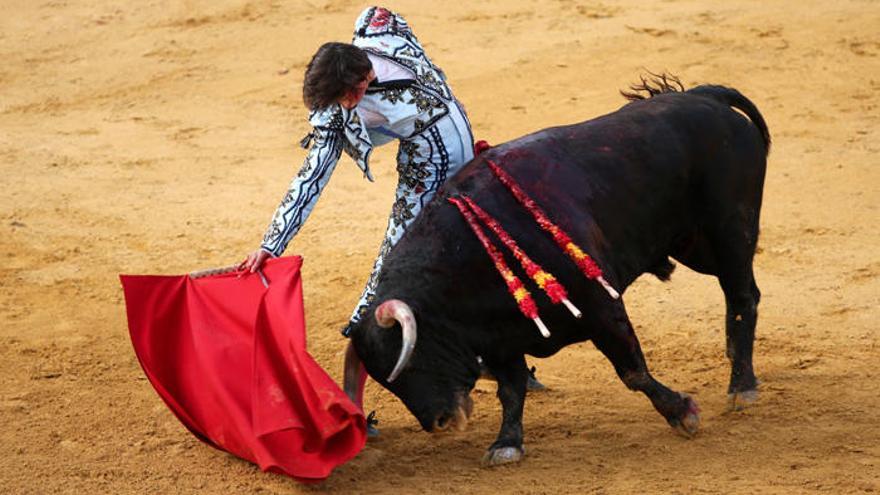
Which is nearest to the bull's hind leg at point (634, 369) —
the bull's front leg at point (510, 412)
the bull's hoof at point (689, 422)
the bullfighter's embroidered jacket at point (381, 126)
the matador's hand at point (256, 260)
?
the bull's hoof at point (689, 422)

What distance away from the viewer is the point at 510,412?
5.49 meters

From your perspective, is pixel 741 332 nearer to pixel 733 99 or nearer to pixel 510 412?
pixel 733 99

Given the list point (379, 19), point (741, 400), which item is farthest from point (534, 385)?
Answer: point (379, 19)

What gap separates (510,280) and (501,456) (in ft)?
2.63

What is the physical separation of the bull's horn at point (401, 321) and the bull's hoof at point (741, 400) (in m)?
Result: 1.64

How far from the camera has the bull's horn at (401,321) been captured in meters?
4.88

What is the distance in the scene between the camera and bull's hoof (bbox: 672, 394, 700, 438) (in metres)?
5.46

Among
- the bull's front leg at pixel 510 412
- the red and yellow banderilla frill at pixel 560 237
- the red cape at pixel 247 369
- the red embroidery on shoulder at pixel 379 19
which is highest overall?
the red embroidery on shoulder at pixel 379 19

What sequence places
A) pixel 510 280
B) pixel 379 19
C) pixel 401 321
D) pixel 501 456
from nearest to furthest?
1. pixel 401 321
2. pixel 510 280
3. pixel 501 456
4. pixel 379 19

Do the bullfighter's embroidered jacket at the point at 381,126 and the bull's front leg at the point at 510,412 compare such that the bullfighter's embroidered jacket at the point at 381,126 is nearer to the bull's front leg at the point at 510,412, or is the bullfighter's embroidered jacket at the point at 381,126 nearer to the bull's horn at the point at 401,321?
the bull's horn at the point at 401,321


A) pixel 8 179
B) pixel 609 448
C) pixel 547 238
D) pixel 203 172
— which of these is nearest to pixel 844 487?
pixel 609 448

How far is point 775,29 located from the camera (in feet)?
36.6

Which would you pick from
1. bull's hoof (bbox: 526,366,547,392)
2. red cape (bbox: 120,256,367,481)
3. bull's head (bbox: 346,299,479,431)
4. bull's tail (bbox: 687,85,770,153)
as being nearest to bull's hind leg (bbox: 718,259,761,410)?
bull's tail (bbox: 687,85,770,153)

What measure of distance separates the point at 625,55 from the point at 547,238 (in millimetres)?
6086
